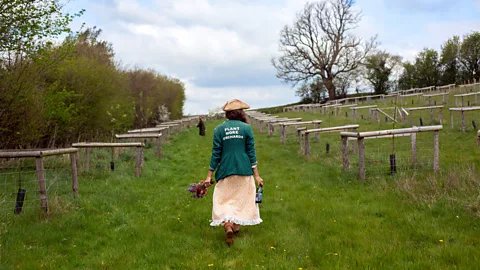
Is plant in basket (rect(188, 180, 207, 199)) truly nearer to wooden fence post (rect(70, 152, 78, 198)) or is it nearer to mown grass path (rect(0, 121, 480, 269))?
mown grass path (rect(0, 121, 480, 269))

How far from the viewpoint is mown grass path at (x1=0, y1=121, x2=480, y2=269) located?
197 inches

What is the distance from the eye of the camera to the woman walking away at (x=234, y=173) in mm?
5883

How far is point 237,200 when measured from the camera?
5938mm

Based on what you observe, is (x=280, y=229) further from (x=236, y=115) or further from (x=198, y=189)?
(x=236, y=115)

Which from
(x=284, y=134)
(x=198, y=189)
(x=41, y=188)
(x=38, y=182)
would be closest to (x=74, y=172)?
(x=38, y=182)

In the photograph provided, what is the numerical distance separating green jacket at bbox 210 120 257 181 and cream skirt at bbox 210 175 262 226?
12cm

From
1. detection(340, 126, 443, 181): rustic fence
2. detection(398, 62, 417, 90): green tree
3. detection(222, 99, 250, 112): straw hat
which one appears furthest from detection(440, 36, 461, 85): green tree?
detection(222, 99, 250, 112): straw hat

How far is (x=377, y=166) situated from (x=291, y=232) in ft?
16.7

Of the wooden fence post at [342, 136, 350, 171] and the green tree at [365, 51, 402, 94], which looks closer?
the wooden fence post at [342, 136, 350, 171]

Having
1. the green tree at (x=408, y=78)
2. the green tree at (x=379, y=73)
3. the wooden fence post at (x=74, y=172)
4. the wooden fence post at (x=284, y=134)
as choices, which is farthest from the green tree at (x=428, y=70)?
the wooden fence post at (x=74, y=172)

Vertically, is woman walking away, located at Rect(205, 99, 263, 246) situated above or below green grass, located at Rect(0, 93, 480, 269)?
above

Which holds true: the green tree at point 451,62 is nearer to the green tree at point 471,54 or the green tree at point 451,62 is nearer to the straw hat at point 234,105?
the green tree at point 471,54

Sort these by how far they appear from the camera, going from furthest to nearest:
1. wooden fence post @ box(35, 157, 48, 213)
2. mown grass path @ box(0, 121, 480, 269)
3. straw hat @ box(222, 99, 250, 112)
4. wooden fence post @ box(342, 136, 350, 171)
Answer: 1. wooden fence post @ box(342, 136, 350, 171)
2. wooden fence post @ box(35, 157, 48, 213)
3. straw hat @ box(222, 99, 250, 112)
4. mown grass path @ box(0, 121, 480, 269)

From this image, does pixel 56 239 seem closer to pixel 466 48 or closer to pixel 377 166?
pixel 377 166
